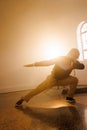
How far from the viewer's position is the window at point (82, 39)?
723 centimetres

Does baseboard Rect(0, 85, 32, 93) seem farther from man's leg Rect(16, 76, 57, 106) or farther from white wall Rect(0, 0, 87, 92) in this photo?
man's leg Rect(16, 76, 57, 106)

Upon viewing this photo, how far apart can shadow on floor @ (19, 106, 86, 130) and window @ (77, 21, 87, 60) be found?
11.5ft

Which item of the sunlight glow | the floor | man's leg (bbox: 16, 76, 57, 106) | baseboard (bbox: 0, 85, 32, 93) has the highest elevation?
the sunlight glow

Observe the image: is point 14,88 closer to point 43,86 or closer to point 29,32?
point 29,32

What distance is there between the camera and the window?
23.7 feet

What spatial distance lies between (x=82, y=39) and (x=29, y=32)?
1724mm

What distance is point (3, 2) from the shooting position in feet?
23.8

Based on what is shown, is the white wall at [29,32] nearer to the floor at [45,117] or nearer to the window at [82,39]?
the window at [82,39]

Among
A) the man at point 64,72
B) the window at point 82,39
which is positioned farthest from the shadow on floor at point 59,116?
the window at point 82,39

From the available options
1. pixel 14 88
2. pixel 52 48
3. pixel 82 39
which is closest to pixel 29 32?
pixel 52 48

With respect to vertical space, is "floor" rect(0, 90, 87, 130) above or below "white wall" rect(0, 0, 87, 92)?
below

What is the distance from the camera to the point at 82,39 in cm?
731

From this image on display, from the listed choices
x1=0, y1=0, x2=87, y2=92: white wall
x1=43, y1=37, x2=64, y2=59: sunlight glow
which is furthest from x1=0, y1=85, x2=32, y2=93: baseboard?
x1=43, y1=37, x2=64, y2=59: sunlight glow

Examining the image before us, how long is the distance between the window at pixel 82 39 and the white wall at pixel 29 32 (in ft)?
0.65
